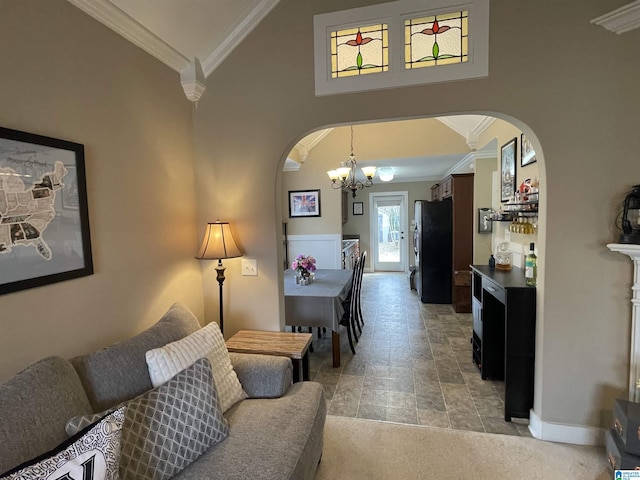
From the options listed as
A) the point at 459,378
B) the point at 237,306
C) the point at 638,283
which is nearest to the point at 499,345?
the point at 459,378

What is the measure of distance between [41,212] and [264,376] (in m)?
1.33

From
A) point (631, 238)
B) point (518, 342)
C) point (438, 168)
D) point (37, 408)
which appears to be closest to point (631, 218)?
point (631, 238)

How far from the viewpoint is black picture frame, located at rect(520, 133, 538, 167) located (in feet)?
9.00

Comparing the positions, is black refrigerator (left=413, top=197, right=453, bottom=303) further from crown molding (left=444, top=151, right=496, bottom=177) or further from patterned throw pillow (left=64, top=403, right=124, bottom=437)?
patterned throw pillow (left=64, top=403, right=124, bottom=437)

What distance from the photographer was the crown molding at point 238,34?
2.20 metres

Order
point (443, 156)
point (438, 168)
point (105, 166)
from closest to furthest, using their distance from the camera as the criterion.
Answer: point (105, 166)
point (443, 156)
point (438, 168)

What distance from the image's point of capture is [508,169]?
132 inches

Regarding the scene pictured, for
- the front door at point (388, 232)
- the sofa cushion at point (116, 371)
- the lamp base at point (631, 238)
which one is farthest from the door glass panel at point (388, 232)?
the sofa cushion at point (116, 371)

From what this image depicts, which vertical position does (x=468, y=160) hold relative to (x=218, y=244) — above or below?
above

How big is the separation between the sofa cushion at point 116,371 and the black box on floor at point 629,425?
233 centimetres

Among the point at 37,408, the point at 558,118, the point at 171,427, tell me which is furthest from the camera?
the point at 558,118

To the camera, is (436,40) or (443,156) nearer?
(436,40)

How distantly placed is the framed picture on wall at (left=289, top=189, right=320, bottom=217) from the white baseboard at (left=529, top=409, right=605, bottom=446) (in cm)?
449

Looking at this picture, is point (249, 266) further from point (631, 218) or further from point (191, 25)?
point (631, 218)
